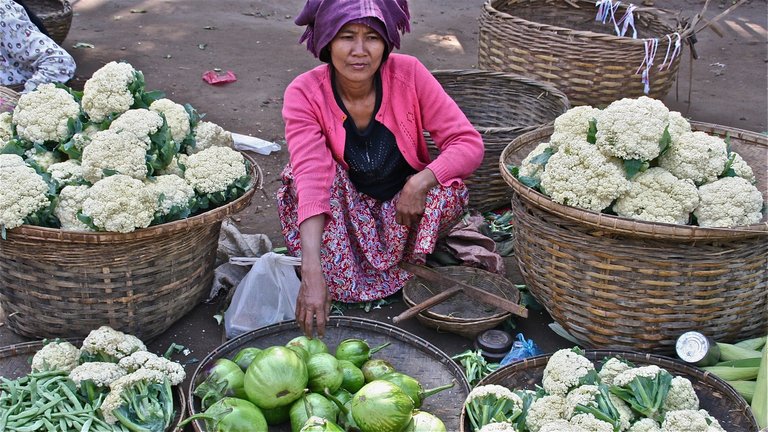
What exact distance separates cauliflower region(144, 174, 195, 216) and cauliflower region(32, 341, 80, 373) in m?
0.56

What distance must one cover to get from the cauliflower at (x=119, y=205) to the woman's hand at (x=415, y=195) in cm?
97

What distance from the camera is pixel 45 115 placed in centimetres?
297

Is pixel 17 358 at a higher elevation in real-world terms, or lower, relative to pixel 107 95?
lower

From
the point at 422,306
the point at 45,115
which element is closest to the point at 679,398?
the point at 422,306

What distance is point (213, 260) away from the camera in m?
3.14

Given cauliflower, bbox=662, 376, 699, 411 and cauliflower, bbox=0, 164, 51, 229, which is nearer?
cauliflower, bbox=662, 376, 699, 411

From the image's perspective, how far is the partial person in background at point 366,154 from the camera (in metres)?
2.82

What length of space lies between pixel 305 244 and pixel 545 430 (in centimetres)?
112

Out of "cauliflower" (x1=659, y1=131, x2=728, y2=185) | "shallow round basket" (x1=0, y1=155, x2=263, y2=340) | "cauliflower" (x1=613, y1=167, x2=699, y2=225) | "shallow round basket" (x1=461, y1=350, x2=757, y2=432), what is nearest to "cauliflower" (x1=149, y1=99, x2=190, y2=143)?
"shallow round basket" (x1=0, y1=155, x2=263, y2=340)

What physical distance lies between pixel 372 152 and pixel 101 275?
3.85 feet

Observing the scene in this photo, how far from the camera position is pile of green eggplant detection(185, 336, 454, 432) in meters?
2.14

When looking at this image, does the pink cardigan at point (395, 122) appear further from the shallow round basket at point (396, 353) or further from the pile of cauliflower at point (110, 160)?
the shallow round basket at point (396, 353)

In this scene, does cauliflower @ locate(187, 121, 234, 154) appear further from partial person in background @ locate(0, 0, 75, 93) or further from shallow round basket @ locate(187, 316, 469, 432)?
partial person in background @ locate(0, 0, 75, 93)

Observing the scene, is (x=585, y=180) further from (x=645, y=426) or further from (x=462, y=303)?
(x=462, y=303)
